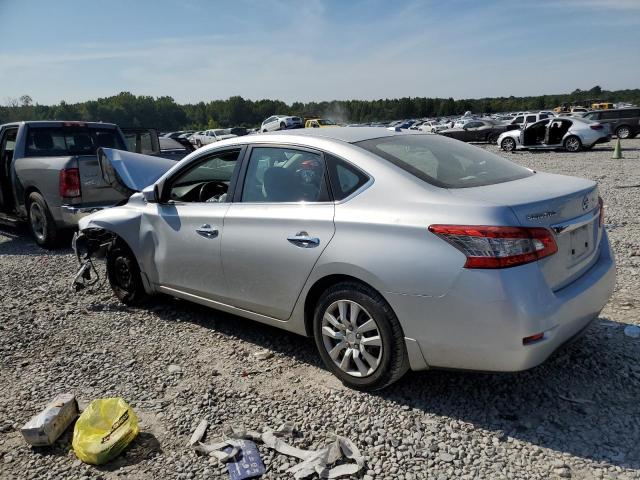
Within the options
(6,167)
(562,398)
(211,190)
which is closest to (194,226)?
(211,190)

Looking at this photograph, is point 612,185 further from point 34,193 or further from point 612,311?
point 34,193

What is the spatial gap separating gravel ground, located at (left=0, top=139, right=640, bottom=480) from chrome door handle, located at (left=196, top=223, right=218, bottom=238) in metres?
0.93

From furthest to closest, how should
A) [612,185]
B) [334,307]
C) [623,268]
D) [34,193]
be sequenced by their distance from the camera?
1. [612,185]
2. [34,193]
3. [623,268]
4. [334,307]

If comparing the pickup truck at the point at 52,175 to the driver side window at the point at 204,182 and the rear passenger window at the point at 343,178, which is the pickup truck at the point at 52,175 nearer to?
the driver side window at the point at 204,182

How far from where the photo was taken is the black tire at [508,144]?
23578 mm

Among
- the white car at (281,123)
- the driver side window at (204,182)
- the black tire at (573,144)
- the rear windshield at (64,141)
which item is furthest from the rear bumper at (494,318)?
the white car at (281,123)

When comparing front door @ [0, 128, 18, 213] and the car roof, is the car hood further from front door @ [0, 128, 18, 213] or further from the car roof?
front door @ [0, 128, 18, 213]

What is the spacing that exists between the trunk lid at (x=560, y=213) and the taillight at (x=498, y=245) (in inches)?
2.5

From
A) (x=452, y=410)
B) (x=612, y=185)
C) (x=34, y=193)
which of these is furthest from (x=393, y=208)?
(x=612, y=185)

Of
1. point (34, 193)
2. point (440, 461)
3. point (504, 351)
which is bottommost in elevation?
point (440, 461)

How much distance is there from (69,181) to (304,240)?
5269 millimetres

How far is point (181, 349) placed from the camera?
4184mm

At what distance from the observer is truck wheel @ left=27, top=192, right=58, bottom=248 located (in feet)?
25.4

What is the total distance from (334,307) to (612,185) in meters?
10.4
